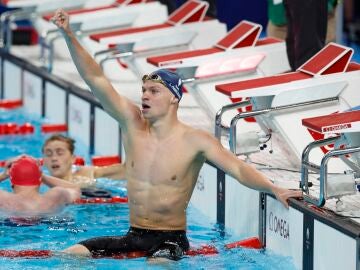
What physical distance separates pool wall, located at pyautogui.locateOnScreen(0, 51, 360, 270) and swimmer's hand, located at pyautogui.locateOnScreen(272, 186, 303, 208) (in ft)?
0.11

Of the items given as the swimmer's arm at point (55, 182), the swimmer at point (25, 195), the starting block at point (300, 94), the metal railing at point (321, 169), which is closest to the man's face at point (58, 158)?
the swimmer's arm at point (55, 182)

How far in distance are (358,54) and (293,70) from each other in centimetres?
387

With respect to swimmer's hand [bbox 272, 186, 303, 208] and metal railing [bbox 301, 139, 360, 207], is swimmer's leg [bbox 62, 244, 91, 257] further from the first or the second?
metal railing [bbox 301, 139, 360, 207]

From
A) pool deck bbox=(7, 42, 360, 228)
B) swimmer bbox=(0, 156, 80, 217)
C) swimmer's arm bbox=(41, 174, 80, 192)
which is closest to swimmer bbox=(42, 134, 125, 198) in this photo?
swimmer's arm bbox=(41, 174, 80, 192)

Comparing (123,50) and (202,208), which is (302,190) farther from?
(123,50)

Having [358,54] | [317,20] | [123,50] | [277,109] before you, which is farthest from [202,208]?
[358,54]

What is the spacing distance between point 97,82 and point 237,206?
1458mm

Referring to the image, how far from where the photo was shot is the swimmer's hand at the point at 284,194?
19.1ft

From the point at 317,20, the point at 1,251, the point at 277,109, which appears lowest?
the point at 1,251

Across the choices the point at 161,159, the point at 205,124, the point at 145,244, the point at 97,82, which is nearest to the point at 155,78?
the point at 97,82

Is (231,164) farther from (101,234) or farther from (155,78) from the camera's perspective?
(101,234)

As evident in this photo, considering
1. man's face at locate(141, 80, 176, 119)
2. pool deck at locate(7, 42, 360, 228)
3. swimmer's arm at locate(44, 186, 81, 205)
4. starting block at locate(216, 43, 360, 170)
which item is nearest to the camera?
man's face at locate(141, 80, 176, 119)

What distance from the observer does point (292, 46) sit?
26.0ft

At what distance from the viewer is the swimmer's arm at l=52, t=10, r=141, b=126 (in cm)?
550
